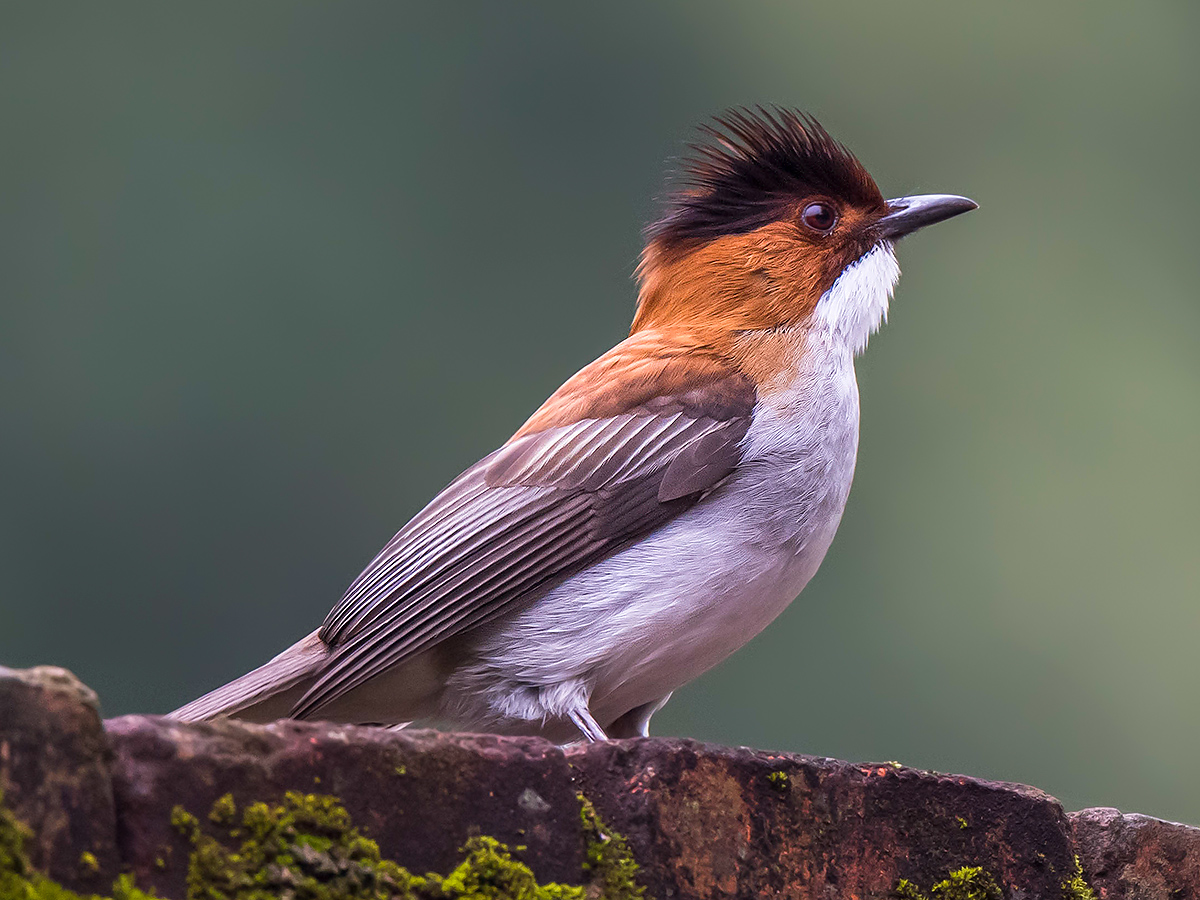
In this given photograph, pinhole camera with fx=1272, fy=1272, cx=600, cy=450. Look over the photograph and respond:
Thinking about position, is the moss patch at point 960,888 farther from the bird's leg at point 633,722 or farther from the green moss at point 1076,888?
the bird's leg at point 633,722

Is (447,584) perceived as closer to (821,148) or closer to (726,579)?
(726,579)

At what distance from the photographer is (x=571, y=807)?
2.14m

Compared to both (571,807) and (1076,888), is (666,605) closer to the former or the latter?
(571,807)

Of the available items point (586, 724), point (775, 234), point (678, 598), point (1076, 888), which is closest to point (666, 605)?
point (678, 598)

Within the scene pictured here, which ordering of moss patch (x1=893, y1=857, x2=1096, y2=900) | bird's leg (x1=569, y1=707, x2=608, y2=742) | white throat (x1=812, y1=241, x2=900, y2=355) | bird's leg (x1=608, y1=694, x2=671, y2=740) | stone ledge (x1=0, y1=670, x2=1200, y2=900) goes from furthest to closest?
1. white throat (x1=812, y1=241, x2=900, y2=355)
2. bird's leg (x1=608, y1=694, x2=671, y2=740)
3. bird's leg (x1=569, y1=707, x2=608, y2=742)
4. moss patch (x1=893, y1=857, x2=1096, y2=900)
5. stone ledge (x1=0, y1=670, x2=1200, y2=900)

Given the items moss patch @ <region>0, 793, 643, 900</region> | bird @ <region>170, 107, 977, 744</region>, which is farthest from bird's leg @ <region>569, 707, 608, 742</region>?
moss patch @ <region>0, 793, 643, 900</region>

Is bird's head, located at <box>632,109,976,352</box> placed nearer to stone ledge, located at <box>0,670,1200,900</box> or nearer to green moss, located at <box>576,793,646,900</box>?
stone ledge, located at <box>0,670,1200,900</box>

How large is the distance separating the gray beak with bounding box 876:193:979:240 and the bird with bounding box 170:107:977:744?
1.84 ft

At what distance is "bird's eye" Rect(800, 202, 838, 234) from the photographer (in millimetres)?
4059

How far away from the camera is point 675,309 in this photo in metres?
4.07

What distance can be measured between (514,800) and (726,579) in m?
1.12

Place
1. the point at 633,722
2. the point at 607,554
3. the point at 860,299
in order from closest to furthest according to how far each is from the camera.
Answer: the point at 607,554 → the point at 633,722 → the point at 860,299

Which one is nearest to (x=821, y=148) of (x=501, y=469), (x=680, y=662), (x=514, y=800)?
(x=501, y=469)

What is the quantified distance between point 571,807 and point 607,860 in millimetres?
104
